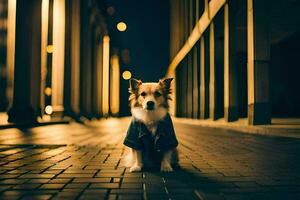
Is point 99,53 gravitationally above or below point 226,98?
above

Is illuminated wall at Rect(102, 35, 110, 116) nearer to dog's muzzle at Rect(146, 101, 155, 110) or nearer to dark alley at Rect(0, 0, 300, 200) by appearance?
dark alley at Rect(0, 0, 300, 200)

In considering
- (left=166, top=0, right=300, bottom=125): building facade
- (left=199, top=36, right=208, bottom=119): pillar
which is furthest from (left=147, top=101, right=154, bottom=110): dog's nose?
(left=199, top=36, right=208, bottom=119): pillar

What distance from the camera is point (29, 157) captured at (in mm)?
5445

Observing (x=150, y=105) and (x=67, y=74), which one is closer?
(x=150, y=105)

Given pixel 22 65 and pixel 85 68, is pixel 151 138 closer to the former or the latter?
pixel 22 65

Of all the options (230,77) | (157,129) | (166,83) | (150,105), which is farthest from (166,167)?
(230,77)

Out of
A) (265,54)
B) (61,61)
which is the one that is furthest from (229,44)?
(61,61)

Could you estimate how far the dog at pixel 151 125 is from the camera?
4.19 metres

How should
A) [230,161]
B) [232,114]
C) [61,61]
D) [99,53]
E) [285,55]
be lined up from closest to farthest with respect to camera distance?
[230,161]
[232,114]
[61,61]
[285,55]
[99,53]

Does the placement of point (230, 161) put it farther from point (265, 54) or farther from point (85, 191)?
point (265, 54)

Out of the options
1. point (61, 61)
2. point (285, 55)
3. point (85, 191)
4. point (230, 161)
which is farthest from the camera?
point (285, 55)

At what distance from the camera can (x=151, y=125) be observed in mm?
4289

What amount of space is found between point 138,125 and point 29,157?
Result: 2.02 meters

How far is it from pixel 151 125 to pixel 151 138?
0.14 metres
